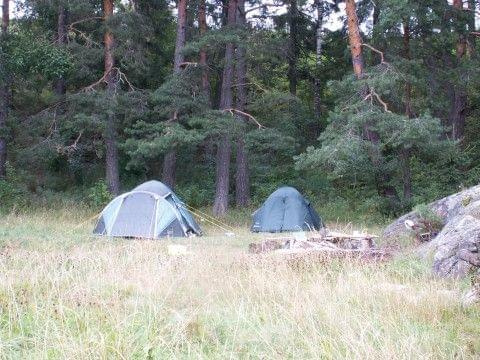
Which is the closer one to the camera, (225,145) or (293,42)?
(225,145)

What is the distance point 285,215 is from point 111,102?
6133 millimetres

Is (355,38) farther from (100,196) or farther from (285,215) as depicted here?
(100,196)

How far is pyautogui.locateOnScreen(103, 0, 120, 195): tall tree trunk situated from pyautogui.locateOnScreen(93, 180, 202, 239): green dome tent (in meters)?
4.85

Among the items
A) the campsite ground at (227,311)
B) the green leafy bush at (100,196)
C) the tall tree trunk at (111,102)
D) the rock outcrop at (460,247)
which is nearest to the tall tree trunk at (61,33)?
the tall tree trunk at (111,102)

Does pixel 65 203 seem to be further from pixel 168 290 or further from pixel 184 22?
pixel 168 290

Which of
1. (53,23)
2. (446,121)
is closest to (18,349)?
(53,23)

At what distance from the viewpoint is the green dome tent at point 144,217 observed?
11938mm

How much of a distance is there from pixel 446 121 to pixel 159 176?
10872mm

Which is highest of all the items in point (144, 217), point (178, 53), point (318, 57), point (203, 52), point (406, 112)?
point (318, 57)

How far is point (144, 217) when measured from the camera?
1209 centimetres

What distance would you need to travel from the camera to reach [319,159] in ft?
41.6

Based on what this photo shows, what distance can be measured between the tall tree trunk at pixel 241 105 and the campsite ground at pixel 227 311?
9596 millimetres

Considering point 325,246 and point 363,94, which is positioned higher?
point 363,94

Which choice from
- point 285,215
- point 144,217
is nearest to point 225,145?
point 285,215
